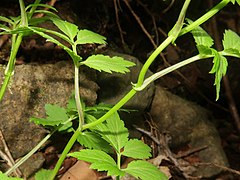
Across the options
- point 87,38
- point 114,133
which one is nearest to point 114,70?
point 87,38

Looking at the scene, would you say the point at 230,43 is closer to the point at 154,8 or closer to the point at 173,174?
the point at 173,174

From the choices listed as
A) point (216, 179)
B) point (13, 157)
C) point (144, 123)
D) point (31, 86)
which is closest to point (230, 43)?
point (31, 86)

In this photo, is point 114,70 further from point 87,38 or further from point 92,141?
point 92,141

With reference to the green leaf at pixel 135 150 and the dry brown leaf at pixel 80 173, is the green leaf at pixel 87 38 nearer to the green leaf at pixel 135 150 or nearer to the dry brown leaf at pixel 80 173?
the green leaf at pixel 135 150

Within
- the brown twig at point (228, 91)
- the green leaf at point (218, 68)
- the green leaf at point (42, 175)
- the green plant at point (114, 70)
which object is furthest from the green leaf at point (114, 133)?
the brown twig at point (228, 91)

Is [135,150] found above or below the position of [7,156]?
above
